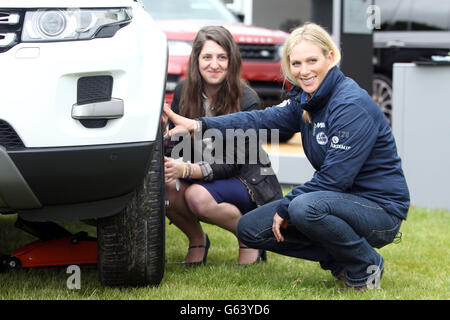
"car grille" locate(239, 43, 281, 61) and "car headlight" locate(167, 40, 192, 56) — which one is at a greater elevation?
"car headlight" locate(167, 40, 192, 56)

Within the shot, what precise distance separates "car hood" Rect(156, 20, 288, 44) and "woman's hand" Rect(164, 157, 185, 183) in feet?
10.1

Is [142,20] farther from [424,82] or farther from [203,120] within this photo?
[424,82]

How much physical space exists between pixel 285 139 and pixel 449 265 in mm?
3826

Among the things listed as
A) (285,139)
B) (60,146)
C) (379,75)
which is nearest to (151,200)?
(60,146)

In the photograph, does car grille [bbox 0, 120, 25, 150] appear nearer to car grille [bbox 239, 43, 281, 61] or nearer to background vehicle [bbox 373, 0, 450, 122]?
car grille [bbox 239, 43, 281, 61]

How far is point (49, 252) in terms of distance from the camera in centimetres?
343

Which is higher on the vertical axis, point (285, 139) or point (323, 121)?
point (323, 121)

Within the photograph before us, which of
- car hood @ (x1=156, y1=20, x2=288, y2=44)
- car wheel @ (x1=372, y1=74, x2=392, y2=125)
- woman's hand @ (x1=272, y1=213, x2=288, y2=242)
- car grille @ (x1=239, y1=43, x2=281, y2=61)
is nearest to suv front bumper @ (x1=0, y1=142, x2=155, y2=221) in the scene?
woman's hand @ (x1=272, y1=213, x2=288, y2=242)

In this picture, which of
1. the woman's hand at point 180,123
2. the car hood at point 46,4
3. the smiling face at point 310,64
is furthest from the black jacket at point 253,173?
the car hood at point 46,4

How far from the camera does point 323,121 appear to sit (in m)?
3.13

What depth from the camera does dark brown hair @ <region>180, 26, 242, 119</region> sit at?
3.79m

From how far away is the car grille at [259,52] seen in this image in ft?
23.4
